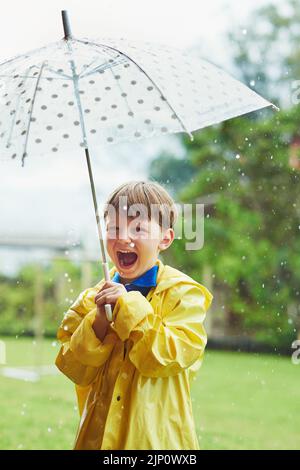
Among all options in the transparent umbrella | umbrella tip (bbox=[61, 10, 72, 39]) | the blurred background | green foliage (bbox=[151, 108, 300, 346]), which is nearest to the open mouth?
the transparent umbrella

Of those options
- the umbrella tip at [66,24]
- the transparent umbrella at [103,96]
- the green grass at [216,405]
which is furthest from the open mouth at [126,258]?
the green grass at [216,405]

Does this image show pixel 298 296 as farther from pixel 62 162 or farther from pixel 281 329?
pixel 62 162

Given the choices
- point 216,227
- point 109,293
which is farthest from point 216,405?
→ point 109,293

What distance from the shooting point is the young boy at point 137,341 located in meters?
1.60

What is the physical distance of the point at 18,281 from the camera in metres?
7.04

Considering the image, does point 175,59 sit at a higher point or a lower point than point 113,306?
higher

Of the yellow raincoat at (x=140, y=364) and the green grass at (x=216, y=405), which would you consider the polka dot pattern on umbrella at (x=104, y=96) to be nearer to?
the yellow raincoat at (x=140, y=364)

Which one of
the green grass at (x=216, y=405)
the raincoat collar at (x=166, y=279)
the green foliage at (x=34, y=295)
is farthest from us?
the green foliage at (x=34, y=295)

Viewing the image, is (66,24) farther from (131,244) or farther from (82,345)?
(82,345)

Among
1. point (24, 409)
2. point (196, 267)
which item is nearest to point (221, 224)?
point (196, 267)

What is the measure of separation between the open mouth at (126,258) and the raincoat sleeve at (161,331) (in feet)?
0.37

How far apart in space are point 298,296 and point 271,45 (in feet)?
6.94

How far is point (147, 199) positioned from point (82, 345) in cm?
35

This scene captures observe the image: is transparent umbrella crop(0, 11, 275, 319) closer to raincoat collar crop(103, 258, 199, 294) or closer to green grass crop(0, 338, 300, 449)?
raincoat collar crop(103, 258, 199, 294)
